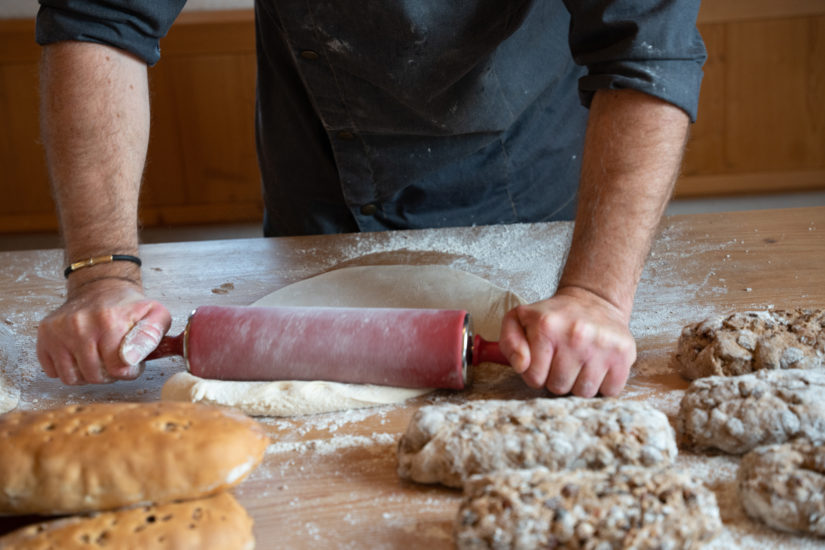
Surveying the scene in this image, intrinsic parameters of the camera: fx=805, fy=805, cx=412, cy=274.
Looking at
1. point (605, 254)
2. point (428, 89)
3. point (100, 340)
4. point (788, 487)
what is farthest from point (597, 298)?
point (100, 340)

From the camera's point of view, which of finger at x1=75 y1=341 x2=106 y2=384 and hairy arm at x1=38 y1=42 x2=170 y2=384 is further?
hairy arm at x1=38 y1=42 x2=170 y2=384

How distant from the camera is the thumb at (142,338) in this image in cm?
116

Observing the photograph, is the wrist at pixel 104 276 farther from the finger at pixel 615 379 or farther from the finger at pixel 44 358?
the finger at pixel 615 379

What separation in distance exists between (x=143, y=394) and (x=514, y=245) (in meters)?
0.84

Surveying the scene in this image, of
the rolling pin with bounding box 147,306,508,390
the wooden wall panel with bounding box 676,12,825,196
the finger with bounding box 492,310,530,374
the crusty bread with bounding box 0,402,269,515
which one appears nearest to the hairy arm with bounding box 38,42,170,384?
the rolling pin with bounding box 147,306,508,390

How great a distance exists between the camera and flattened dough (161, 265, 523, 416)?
1101 millimetres

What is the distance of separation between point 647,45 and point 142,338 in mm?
869

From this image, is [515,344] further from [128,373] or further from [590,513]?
[128,373]

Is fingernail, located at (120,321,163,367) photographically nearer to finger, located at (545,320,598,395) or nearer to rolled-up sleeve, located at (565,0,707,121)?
finger, located at (545,320,598,395)

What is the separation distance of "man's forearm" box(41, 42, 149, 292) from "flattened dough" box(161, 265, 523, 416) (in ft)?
1.04

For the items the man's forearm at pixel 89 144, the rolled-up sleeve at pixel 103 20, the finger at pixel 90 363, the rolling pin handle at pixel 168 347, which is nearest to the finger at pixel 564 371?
the rolling pin handle at pixel 168 347

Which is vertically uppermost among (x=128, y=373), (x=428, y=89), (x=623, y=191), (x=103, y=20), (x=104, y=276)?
(x=103, y=20)

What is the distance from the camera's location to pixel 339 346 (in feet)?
3.67

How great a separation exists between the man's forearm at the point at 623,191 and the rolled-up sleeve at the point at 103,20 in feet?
2.64
